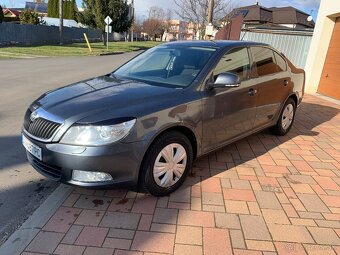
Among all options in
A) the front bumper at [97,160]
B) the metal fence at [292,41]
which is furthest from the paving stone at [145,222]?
the metal fence at [292,41]

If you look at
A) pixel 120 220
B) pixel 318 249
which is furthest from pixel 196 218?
pixel 318 249

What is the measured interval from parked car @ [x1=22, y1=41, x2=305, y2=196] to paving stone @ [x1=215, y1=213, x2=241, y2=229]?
25.2 inches

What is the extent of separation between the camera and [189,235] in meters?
2.92

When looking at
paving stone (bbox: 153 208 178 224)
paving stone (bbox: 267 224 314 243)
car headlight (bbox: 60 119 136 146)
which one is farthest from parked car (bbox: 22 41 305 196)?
paving stone (bbox: 267 224 314 243)

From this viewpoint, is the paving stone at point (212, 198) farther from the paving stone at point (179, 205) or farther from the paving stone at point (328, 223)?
the paving stone at point (328, 223)

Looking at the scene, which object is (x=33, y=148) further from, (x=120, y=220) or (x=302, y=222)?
(x=302, y=222)

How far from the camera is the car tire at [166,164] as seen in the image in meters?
3.28

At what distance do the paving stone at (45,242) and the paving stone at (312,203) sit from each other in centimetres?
248

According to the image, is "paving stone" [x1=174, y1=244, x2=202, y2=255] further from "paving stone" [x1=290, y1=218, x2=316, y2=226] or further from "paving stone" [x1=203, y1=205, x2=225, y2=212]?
"paving stone" [x1=290, y1=218, x2=316, y2=226]

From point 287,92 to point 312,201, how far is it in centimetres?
242

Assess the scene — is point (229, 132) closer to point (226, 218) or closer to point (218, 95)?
point (218, 95)

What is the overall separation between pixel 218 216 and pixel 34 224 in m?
1.71

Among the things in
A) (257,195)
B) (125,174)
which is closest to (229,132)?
(257,195)

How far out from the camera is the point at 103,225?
3020 millimetres
